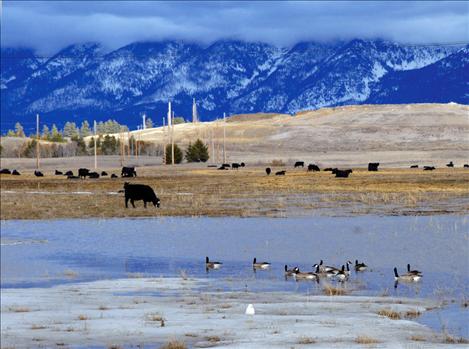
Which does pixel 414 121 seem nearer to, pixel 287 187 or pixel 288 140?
pixel 288 140

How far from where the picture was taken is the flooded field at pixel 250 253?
79.6ft

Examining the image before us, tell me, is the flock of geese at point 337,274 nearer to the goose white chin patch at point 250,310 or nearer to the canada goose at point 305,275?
the canada goose at point 305,275

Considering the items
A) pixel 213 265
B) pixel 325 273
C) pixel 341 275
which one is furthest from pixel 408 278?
pixel 213 265

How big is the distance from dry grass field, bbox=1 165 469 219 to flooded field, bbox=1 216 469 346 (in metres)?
3.38

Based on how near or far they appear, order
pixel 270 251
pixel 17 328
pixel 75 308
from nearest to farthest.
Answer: pixel 17 328, pixel 75 308, pixel 270 251

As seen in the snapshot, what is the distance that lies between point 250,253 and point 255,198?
24.1 m

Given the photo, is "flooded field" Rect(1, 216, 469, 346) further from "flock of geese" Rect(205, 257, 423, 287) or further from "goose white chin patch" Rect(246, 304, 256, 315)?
"goose white chin patch" Rect(246, 304, 256, 315)

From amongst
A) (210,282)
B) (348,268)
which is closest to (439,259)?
(348,268)

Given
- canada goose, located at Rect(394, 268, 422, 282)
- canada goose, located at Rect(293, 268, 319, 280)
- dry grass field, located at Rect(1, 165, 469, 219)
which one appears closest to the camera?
canada goose, located at Rect(394, 268, 422, 282)

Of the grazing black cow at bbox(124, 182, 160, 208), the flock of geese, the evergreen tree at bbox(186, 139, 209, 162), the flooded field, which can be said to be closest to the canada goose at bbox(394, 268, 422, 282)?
the flock of geese

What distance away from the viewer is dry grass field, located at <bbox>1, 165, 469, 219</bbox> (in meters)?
47.2

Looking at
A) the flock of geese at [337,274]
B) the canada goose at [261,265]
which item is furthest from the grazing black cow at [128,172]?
the flock of geese at [337,274]

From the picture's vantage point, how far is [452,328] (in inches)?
739

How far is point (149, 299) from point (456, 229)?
18618 mm
